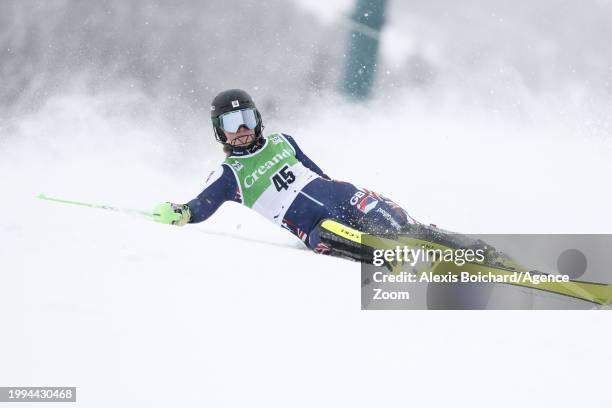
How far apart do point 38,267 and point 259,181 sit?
206 cm

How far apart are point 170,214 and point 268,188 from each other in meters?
0.73

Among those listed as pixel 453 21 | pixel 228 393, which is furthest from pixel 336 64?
pixel 228 393

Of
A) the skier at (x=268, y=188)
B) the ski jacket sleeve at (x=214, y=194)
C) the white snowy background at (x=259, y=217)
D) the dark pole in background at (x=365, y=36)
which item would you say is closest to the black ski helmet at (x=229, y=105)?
the skier at (x=268, y=188)

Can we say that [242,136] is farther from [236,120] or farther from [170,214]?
[170,214]

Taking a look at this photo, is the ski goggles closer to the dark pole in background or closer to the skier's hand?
the skier's hand

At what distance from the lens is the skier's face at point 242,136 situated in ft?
15.0

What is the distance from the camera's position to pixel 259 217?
577cm

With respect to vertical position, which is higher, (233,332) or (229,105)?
(229,105)

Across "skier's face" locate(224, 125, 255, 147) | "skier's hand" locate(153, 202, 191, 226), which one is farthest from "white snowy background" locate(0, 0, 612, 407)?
"skier's face" locate(224, 125, 255, 147)

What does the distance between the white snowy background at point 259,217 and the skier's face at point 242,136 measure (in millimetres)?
680

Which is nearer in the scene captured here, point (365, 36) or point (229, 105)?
point (229, 105)

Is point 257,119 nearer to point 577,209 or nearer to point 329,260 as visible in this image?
point 329,260

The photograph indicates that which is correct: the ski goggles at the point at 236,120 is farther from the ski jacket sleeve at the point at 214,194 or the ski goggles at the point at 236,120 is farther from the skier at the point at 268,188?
the ski jacket sleeve at the point at 214,194

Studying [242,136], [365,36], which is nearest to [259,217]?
[242,136]
